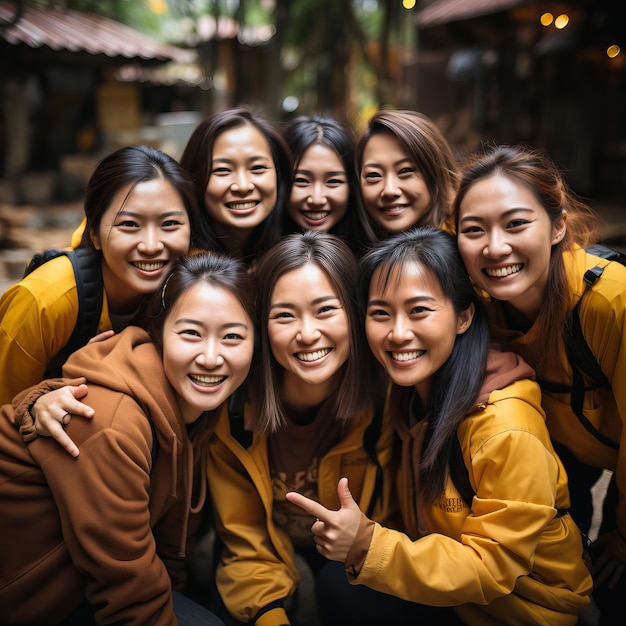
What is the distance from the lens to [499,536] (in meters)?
1.88

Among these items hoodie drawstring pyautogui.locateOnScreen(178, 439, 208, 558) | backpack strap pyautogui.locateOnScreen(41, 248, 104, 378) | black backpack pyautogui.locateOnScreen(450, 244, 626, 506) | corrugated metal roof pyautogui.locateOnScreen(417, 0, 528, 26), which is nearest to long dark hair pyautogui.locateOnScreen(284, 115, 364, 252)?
backpack strap pyautogui.locateOnScreen(41, 248, 104, 378)

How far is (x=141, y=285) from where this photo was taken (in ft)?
8.01

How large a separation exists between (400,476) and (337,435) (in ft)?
0.90

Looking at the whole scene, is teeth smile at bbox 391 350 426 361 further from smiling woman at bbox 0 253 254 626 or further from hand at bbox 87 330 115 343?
hand at bbox 87 330 115 343

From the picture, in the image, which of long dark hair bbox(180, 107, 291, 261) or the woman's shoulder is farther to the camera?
long dark hair bbox(180, 107, 291, 261)

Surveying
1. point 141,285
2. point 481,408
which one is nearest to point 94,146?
point 141,285

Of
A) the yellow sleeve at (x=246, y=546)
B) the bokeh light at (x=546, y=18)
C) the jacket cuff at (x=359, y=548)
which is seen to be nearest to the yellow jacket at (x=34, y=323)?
the yellow sleeve at (x=246, y=546)

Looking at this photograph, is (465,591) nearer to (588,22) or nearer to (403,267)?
(403,267)

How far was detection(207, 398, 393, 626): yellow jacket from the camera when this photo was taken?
7.55 ft

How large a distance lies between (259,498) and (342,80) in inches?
399

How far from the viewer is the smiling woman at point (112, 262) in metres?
2.35

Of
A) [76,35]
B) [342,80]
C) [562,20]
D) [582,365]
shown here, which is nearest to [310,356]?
[582,365]

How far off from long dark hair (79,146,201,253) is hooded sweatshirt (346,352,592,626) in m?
1.30

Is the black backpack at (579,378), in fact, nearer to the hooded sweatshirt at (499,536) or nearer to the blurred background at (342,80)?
the hooded sweatshirt at (499,536)
